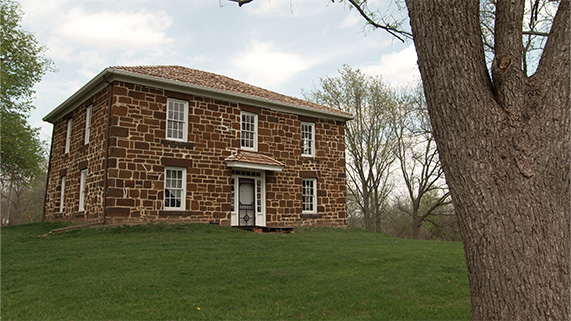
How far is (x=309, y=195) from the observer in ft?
60.9

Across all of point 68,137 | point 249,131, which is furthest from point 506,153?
point 68,137

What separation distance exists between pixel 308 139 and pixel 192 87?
580 centimetres

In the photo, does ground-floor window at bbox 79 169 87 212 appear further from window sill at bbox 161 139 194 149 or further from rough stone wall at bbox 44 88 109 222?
window sill at bbox 161 139 194 149

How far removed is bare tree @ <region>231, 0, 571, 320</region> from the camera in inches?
118

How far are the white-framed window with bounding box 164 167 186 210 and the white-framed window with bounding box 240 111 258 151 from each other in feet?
9.53

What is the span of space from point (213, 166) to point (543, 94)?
13.6m

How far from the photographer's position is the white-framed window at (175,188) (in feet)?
49.2

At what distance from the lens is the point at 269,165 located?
16.5 meters

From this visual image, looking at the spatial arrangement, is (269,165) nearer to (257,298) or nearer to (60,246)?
(60,246)

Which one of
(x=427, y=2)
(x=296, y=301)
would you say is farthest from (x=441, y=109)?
(x=296, y=301)

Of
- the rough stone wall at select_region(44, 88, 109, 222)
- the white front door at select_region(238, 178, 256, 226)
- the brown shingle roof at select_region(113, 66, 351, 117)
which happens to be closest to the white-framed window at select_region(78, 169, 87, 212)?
the rough stone wall at select_region(44, 88, 109, 222)

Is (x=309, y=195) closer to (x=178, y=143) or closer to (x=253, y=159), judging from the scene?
(x=253, y=159)

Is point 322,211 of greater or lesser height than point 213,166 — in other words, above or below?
below

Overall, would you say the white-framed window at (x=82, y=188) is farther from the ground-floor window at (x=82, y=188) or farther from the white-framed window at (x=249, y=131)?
the white-framed window at (x=249, y=131)
